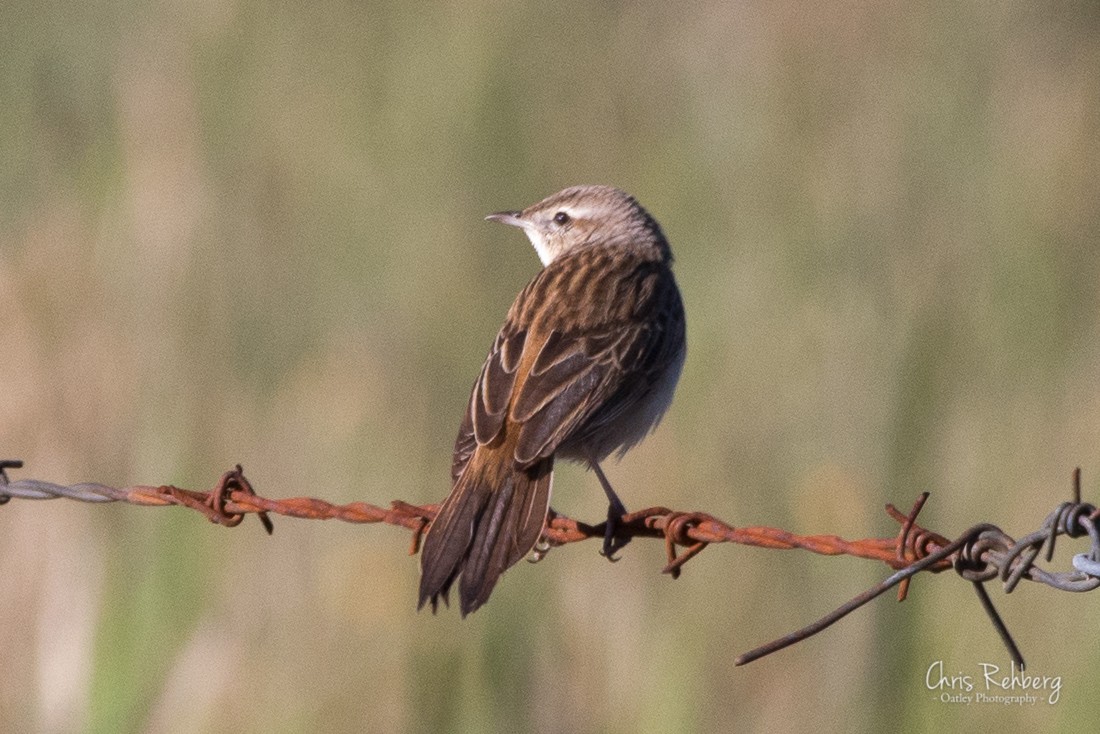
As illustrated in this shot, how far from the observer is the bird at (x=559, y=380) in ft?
16.6

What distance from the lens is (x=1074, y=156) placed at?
8.03 metres

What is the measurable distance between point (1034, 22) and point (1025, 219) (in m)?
1.25

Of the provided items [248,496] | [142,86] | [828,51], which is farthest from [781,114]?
[248,496]

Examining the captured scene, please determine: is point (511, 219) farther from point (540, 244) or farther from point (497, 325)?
point (497, 325)

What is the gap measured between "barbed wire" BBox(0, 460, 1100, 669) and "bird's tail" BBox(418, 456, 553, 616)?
12cm

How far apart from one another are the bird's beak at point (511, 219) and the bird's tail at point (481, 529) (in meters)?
2.06

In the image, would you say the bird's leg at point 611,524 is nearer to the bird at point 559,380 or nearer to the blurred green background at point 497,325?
the bird at point 559,380

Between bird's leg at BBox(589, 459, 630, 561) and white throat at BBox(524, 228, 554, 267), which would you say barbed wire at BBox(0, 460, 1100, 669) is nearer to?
bird's leg at BBox(589, 459, 630, 561)

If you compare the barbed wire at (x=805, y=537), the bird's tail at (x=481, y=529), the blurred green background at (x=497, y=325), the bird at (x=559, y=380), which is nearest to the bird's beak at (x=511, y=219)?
the bird at (x=559, y=380)

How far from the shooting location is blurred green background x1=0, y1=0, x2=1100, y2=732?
6.18 m

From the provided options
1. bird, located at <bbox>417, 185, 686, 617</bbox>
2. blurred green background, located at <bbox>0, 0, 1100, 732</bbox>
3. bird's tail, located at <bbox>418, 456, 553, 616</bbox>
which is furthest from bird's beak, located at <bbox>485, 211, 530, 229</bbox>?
bird's tail, located at <bbox>418, 456, 553, 616</bbox>

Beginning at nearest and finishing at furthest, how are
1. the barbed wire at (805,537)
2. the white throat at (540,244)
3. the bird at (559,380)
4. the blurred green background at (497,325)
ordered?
the barbed wire at (805,537) < the bird at (559,380) < the blurred green background at (497,325) < the white throat at (540,244)

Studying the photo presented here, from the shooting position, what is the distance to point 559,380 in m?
5.80

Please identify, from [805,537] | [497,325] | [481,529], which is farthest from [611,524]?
[497,325]
